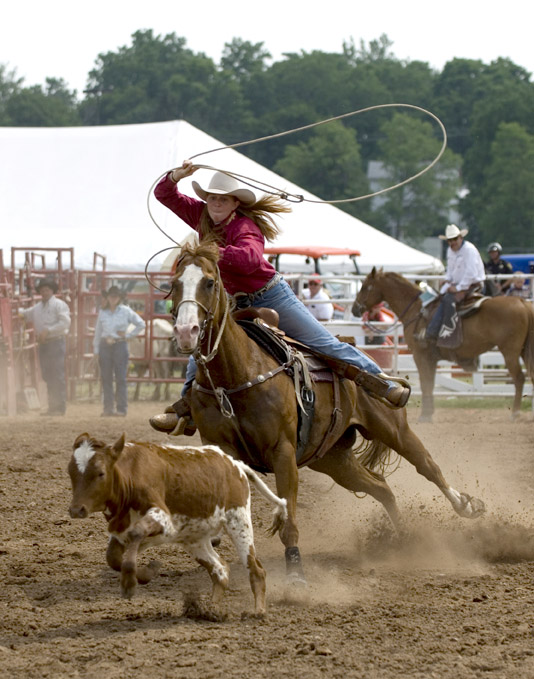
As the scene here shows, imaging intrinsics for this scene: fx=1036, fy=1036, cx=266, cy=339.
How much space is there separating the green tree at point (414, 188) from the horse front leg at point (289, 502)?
2644 inches

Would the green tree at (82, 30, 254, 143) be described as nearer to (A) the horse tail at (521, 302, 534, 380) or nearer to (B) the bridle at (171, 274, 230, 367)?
(A) the horse tail at (521, 302, 534, 380)

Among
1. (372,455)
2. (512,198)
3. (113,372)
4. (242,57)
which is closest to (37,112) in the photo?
(242,57)

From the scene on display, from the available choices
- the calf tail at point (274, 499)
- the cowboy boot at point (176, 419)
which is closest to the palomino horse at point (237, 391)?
the calf tail at point (274, 499)

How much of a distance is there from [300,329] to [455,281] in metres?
7.97

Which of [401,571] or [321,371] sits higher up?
[321,371]

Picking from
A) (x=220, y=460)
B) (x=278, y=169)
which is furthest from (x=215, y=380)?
(x=278, y=169)

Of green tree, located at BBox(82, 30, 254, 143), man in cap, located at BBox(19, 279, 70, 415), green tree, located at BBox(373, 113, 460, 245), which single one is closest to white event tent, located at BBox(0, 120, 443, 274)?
man in cap, located at BBox(19, 279, 70, 415)

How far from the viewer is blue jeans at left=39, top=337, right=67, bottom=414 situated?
47.8 feet

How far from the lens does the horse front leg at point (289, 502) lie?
5160 millimetres

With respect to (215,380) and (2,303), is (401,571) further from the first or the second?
(2,303)

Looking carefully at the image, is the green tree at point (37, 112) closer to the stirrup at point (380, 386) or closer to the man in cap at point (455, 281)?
the man in cap at point (455, 281)

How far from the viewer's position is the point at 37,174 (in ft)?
81.0

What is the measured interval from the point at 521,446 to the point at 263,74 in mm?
100815

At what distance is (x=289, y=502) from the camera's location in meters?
5.25
